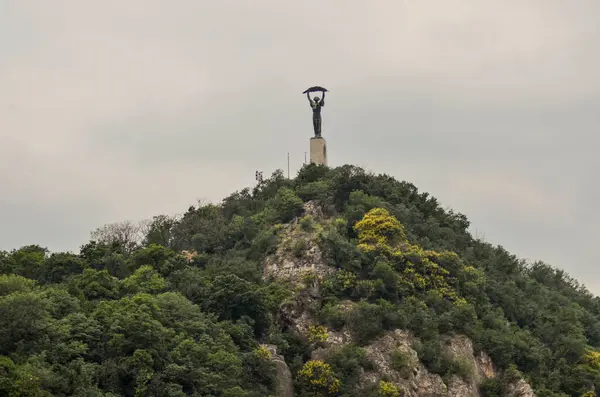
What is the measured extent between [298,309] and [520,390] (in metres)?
13.3

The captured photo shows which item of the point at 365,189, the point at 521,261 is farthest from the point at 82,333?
the point at 521,261

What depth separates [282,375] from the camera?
4738 cm

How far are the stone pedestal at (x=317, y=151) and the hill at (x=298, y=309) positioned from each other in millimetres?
2786

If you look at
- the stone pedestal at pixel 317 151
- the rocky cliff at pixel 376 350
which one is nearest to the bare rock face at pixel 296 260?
the rocky cliff at pixel 376 350

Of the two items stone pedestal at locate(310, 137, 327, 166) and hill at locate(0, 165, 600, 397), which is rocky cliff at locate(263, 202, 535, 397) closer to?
hill at locate(0, 165, 600, 397)

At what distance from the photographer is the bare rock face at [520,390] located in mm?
50831

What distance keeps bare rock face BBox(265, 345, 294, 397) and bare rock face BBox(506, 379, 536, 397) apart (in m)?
12.9

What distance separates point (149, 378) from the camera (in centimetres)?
3956

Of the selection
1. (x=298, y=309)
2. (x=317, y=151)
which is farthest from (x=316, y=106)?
(x=298, y=309)

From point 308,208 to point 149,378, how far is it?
2430 centimetres

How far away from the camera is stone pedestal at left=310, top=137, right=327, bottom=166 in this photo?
229ft

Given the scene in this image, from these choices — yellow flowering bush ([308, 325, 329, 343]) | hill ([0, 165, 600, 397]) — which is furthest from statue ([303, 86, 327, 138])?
yellow flowering bush ([308, 325, 329, 343])

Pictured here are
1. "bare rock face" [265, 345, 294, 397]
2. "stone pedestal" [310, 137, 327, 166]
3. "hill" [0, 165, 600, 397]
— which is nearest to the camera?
"hill" [0, 165, 600, 397]

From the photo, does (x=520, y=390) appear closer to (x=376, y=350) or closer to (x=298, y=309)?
(x=376, y=350)
